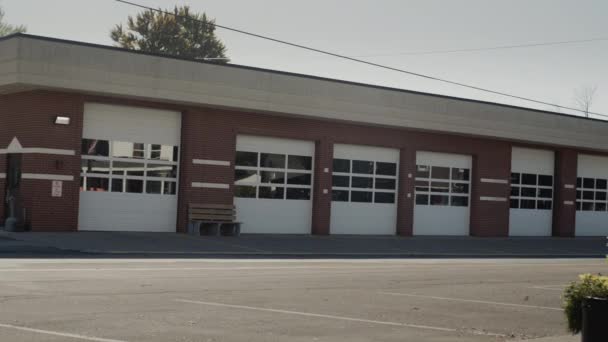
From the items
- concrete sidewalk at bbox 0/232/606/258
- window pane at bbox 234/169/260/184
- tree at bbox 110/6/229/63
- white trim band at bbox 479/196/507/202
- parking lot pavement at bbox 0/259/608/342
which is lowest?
parking lot pavement at bbox 0/259/608/342

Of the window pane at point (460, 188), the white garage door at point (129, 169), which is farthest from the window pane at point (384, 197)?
the white garage door at point (129, 169)

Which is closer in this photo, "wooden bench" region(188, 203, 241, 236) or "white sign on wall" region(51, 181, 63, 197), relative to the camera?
"white sign on wall" region(51, 181, 63, 197)

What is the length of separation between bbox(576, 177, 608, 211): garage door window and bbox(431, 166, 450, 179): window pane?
8940 mm

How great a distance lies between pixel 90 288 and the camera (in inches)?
571

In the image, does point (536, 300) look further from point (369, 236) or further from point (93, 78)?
point (369, 236)

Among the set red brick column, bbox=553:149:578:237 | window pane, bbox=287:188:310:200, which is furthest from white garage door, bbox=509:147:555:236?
window pane, bbox=287:188:310:200

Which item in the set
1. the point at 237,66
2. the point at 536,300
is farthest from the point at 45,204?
the point at 536,300

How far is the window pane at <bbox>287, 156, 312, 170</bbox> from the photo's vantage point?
3425 centimetres

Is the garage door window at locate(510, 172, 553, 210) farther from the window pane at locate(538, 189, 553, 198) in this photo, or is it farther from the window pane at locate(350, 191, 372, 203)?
the window pane at locate(350, 191, 372, 203)

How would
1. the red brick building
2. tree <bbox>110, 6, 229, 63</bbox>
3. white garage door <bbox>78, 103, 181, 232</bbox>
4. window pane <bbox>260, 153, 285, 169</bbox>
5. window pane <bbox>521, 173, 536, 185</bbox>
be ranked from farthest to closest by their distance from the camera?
tree <bbox>110, 6, 229, 63</bbox> < window pane <bbox>521, 173, 536, 185</bbox> < window pane <bbox>260, 153, 285, 169</bbox> < white garage door <bbox>78, 103, 181, 232</bbox> < the red brick building

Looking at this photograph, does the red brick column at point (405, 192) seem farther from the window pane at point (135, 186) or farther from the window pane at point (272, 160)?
the window pane at point (135, 186)

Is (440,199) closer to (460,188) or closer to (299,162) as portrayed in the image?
(460,188)

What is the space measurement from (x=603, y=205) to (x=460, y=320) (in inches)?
1409

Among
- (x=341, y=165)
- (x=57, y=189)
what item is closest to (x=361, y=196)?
(x=341, y=165)
